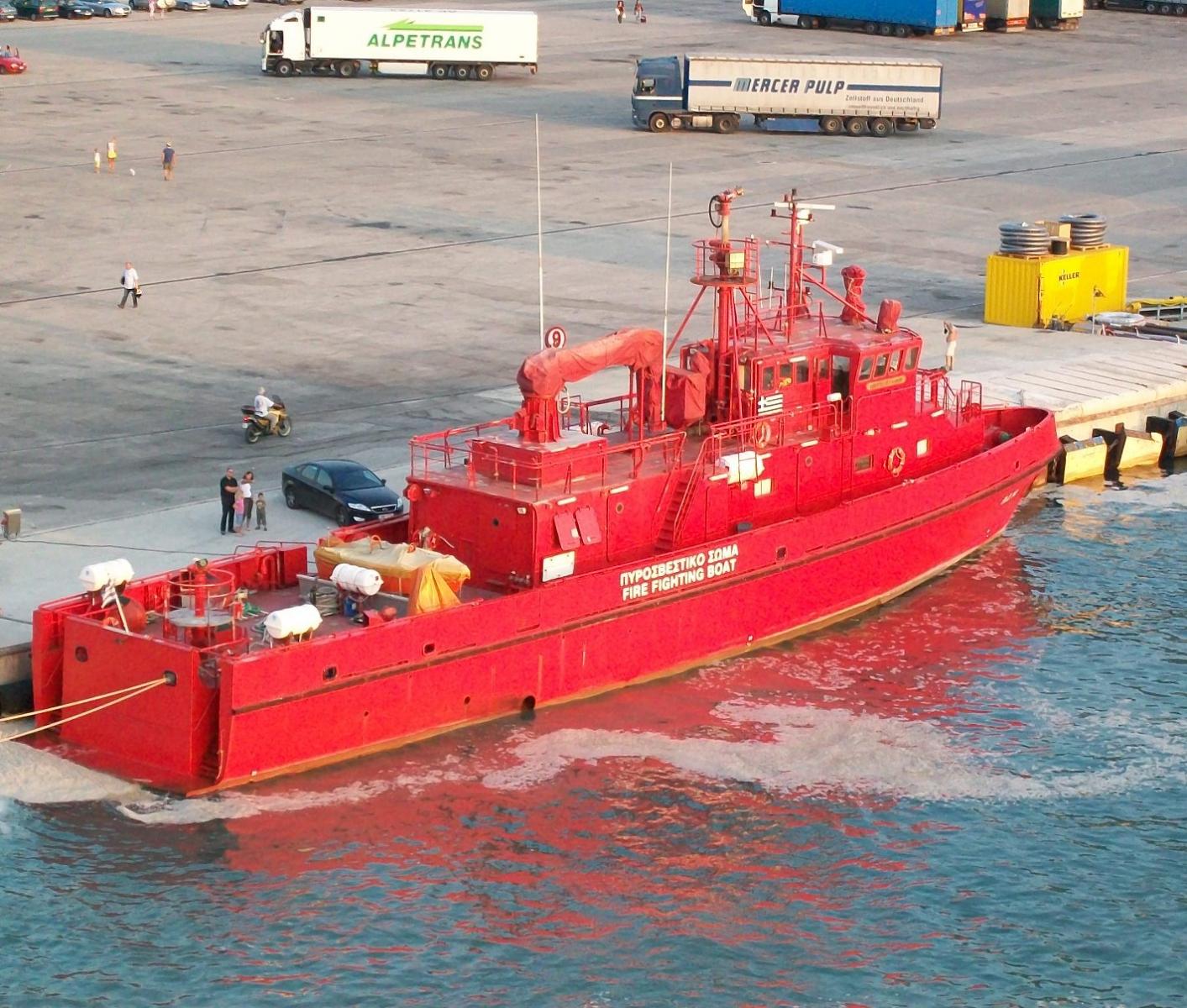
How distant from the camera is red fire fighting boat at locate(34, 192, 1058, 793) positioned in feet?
95.2

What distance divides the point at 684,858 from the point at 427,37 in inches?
2732

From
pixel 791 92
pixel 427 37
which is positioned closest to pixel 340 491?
pixel 791 92

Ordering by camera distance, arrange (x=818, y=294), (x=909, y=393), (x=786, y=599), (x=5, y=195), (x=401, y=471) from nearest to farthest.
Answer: (x=786, y=599), (x=909, y=393), (x=401, y=471), (x=818, y=294), (x=5, y=195)

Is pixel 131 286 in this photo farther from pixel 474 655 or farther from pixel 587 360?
pixel 474 655

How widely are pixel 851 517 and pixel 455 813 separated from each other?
34.5 ft

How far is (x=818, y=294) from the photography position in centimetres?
5506

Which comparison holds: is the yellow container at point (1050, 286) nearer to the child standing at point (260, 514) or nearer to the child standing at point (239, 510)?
the child standing at point (260, 514)

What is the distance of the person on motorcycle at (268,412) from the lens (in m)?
43.3

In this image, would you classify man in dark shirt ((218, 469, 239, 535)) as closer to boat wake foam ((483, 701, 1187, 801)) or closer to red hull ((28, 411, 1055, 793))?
red hull ((28, 411, 1055, 793))

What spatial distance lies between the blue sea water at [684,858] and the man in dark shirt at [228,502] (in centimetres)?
827

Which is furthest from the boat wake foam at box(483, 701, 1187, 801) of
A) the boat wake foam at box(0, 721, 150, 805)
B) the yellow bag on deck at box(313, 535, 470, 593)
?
the boat wake foam at box(0, 721, 150, 805)

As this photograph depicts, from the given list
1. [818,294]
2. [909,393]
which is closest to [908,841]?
[909,393]

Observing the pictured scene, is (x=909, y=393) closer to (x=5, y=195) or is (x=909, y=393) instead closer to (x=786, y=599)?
(x=786, y=599)

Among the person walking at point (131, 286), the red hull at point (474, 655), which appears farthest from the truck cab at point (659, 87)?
the red hull at point (474, 655)
